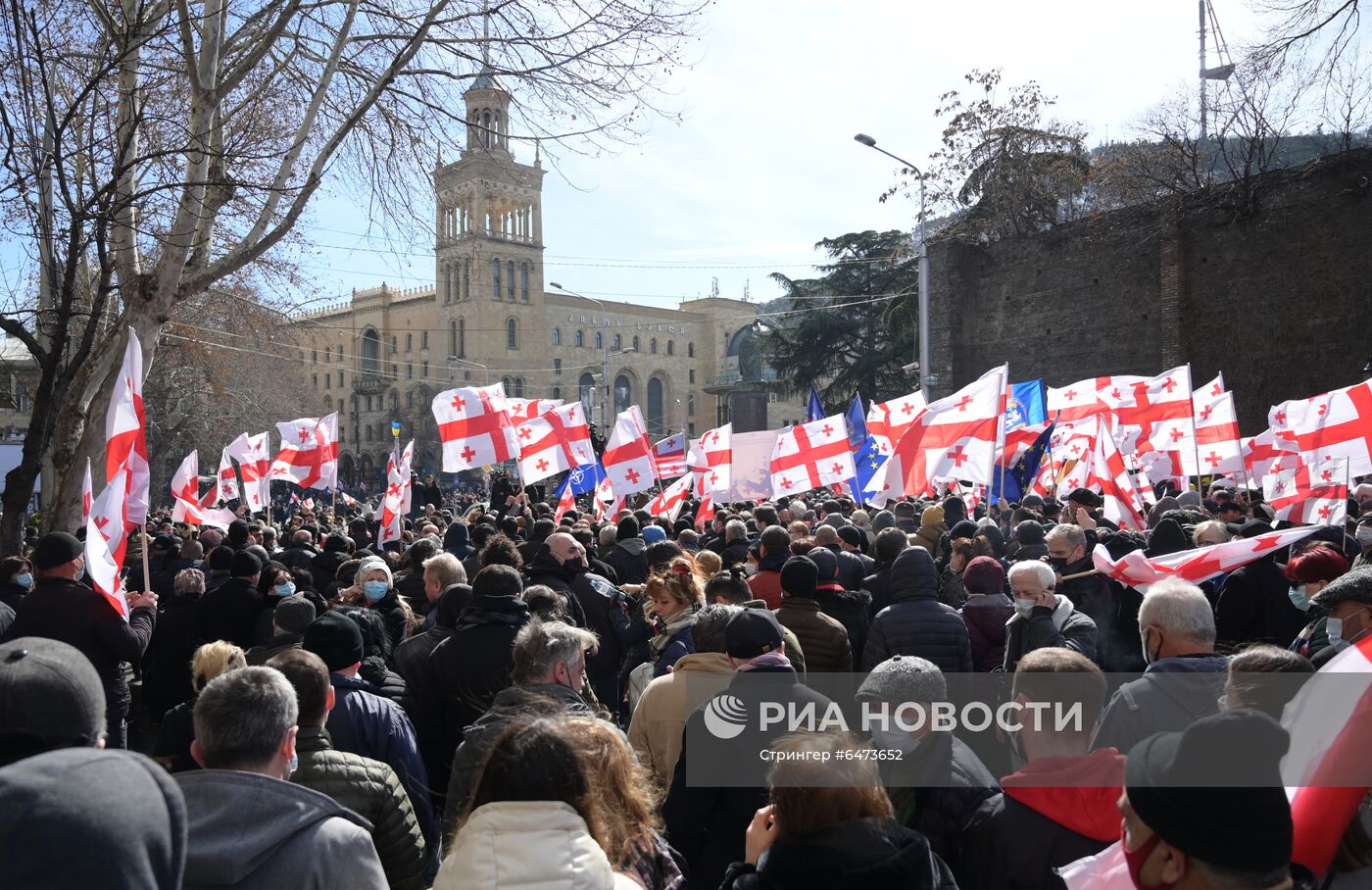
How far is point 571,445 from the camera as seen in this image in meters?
15.0

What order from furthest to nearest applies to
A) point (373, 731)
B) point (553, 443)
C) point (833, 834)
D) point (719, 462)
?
point (719, 462) → point (553, 443) → point (373, 731) → point (833, 834)

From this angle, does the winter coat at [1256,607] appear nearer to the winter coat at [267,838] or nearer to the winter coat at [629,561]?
the winter coat at [629,561]

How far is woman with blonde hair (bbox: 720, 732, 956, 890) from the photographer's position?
2.40 meters

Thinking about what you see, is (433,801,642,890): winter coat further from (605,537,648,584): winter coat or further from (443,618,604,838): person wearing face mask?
(605,537,648,584): winter coat

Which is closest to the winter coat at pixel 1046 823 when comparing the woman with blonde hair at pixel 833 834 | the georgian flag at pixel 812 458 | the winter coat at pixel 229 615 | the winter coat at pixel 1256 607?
the woman with blonde hair at pixel 833 834

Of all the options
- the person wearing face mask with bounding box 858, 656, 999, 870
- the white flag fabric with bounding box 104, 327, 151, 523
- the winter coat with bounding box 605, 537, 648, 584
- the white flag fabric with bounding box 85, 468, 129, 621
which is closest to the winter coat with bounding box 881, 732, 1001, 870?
the person wearing face mask with bounding box 858, 656, 999, 870

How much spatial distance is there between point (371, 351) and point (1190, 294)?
80.1 metres

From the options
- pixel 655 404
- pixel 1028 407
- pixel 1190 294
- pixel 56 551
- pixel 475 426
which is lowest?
pixel 56 551

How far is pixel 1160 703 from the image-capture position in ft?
12.3

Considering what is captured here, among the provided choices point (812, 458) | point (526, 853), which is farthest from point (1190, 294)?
point (526, 853)

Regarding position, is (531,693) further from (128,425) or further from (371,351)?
(371,351)

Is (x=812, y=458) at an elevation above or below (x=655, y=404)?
below

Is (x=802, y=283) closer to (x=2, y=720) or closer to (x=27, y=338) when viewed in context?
(x=27, y=338)

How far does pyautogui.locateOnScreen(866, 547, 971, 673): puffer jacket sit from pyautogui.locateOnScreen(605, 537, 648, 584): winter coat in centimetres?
362
